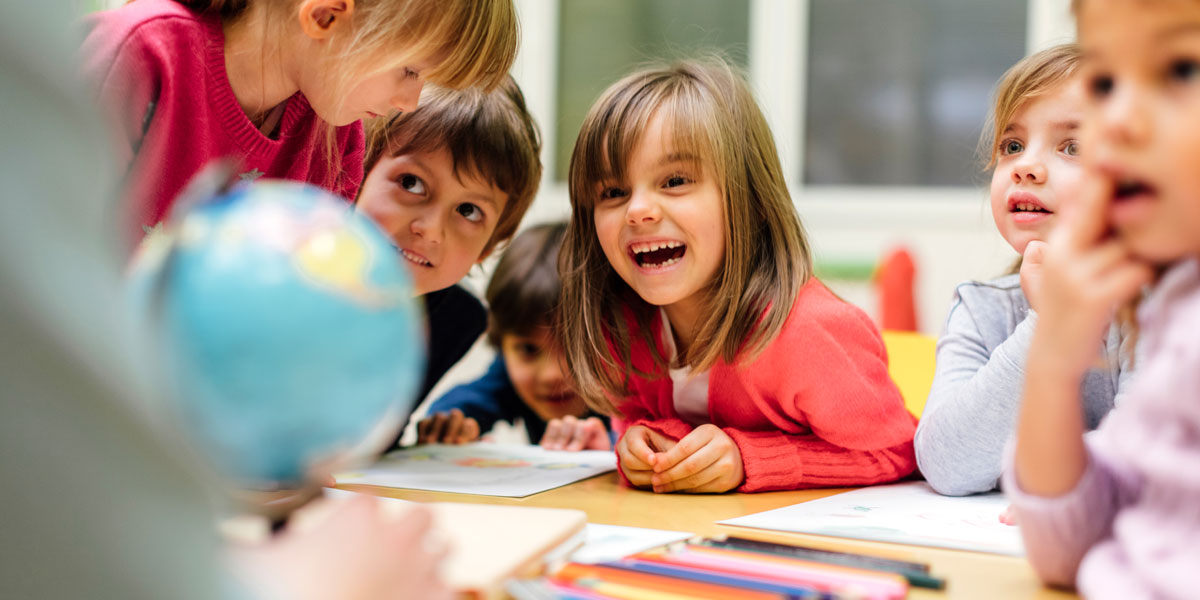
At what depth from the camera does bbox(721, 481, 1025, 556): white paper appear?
0.75 meters

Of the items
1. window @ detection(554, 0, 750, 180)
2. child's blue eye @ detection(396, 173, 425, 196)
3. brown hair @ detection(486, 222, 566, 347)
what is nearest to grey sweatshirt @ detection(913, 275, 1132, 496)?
child's blue eye @ detection(396, 173, 425, 196)

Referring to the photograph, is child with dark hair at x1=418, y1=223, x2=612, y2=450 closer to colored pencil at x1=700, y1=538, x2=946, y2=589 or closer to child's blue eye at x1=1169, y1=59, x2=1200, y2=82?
colored pencil at x1=700, y1=538, x2=946, y2=589

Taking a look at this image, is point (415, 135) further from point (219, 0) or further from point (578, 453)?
point (578, 453)

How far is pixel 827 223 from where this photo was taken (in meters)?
3.07

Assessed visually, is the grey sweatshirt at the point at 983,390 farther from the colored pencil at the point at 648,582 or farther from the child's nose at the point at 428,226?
the child's nose at the point at 428,226

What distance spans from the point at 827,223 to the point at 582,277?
1988mm

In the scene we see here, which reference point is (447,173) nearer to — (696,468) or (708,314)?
(708,314)

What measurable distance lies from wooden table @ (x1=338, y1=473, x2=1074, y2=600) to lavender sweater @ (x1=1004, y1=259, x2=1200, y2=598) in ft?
0.17

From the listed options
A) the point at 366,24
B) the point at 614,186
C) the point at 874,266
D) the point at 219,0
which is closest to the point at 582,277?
the point at 614,186

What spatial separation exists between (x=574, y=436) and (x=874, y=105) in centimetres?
212

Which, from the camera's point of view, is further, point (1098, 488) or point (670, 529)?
point (670, 529)

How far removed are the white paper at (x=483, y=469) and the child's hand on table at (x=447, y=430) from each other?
Answer: 2.1 inches

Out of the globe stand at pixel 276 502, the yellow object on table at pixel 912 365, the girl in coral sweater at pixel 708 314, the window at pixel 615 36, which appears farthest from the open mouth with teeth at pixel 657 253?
the window at pixel 615 36

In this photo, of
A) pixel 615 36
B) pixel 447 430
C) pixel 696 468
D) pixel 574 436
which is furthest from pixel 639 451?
pixel 615 36
